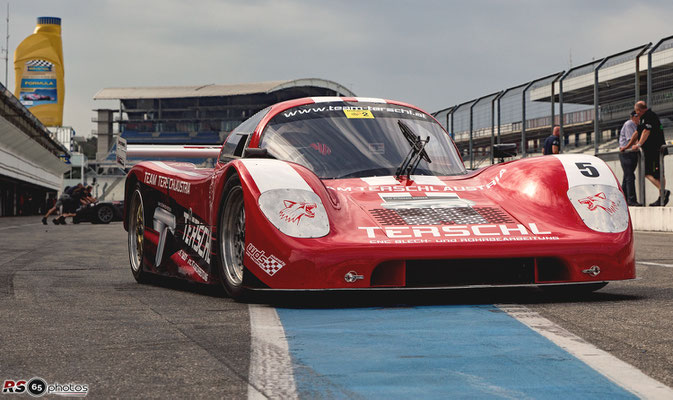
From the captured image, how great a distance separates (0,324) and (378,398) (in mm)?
2160

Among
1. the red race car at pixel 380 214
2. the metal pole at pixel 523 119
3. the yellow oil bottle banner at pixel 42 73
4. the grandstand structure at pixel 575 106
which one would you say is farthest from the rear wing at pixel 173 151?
the yellow oil bottle banner at pixel 42 73

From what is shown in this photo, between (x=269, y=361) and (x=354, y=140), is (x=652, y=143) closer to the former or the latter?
(x=354, y=140)

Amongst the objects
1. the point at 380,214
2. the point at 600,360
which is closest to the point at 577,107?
the point at 380,214

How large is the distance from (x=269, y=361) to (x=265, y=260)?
4.89 feet

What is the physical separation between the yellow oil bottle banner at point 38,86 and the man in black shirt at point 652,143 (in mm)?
76536

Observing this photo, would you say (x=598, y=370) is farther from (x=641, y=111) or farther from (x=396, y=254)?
(x=641, y=111)

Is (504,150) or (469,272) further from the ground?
(504,150)

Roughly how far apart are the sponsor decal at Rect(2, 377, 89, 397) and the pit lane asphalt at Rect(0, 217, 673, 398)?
4cm

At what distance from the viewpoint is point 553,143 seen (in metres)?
16.2

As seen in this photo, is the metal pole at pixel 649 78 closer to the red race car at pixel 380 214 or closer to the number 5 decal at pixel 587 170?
the red race car at pixel 380 214

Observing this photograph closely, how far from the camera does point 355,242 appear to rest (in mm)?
4316

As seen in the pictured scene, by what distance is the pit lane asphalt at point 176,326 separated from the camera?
2703 millimetres

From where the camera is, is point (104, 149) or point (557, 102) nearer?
point (557, 102)

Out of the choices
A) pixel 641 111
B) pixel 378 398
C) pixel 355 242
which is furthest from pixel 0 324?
pixel 641 111
